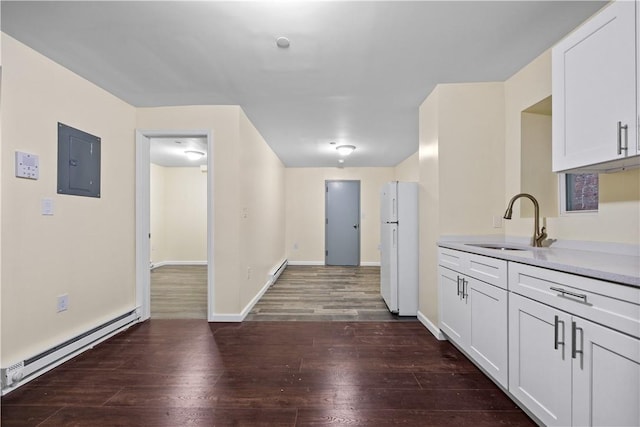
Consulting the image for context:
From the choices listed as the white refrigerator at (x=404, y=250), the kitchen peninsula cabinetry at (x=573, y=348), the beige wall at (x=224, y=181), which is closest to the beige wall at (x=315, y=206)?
the white refrigerator at (x=404, y=250)

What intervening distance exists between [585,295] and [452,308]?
46.4 inches

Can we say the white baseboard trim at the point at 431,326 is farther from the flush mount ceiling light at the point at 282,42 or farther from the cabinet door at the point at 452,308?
the flush mount ceiling light at the point at 282,42

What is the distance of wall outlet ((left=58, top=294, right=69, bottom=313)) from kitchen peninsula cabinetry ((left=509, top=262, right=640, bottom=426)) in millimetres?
3158

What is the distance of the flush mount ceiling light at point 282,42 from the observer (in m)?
1.83

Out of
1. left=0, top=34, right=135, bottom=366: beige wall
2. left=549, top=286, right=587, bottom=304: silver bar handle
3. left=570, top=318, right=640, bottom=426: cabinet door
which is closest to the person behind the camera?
left=570, top=318, right=640, bottom=426: cabinet door

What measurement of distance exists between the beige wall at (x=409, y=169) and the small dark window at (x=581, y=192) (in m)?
2.95

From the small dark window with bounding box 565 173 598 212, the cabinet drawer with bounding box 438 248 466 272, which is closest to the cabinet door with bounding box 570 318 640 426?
the cabinet drawer with bounding box 438 248 466 272

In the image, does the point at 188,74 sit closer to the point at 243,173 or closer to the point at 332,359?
the point at 243,173

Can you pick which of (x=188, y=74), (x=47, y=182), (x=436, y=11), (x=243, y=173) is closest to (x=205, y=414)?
(x=47, y=182)

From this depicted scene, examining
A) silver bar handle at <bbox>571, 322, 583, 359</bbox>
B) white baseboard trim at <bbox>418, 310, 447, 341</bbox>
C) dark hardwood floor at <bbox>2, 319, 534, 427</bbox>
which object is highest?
silver bar handle at <bbox>571, 322, 583, 359</bbox>

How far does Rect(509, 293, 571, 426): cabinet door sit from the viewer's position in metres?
1.23

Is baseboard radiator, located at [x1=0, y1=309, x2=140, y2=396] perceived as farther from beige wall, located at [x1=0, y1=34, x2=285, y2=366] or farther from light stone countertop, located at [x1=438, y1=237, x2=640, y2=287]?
light stone countertop, located at [x1=438, y1=237, x2=640, y2=287]

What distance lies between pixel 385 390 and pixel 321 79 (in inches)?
96.8

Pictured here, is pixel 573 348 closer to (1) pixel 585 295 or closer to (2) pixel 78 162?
(1) pixel 585 295
